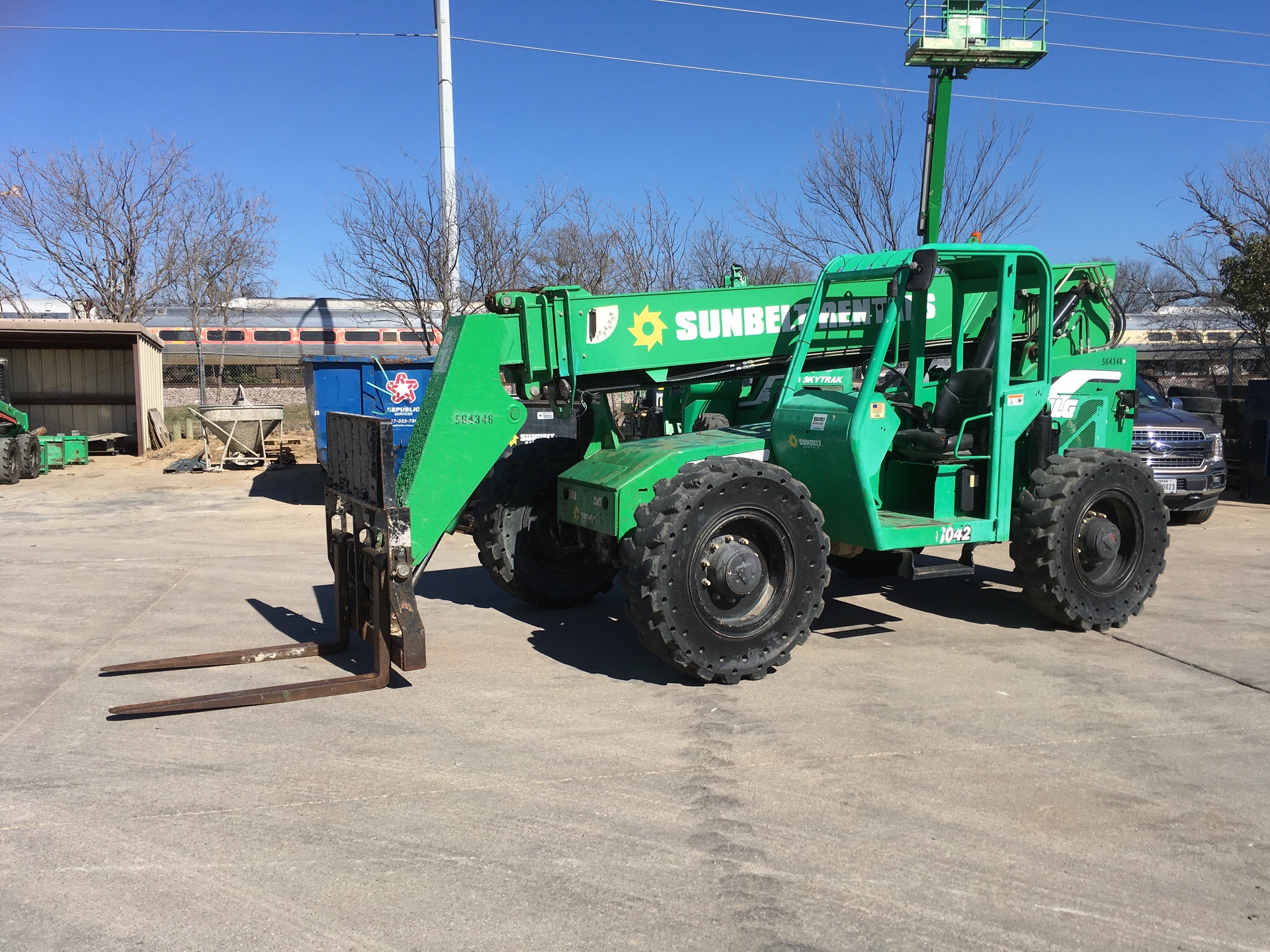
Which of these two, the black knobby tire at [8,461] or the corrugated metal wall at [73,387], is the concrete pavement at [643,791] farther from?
the corrugated metal wall at [73,387]

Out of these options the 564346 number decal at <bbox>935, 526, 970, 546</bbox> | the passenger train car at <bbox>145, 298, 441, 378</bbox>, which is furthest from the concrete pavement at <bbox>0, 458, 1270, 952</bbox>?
the passenger train car at <bbox>145, 298, 441, 378</bbox>

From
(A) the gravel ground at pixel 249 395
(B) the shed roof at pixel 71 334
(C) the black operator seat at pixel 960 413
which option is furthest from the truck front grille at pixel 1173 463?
(A) the gravel ground at pixel 249 395

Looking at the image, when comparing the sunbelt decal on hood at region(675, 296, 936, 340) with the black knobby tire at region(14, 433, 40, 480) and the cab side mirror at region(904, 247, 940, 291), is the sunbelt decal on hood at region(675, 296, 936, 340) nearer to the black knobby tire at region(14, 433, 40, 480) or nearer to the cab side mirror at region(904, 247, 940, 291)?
the cab side mirror at region(904, 247, 940, 291)

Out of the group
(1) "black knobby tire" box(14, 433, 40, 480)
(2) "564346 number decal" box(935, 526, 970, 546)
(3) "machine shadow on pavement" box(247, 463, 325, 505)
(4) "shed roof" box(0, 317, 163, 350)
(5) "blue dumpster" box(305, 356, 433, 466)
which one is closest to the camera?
(2) "564346 number decal" box(935, 526, 970, 546)

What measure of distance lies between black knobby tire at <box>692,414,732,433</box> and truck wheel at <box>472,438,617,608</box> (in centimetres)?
117

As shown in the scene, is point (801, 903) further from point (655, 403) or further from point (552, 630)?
point (655, 403)

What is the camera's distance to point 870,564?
888 cm

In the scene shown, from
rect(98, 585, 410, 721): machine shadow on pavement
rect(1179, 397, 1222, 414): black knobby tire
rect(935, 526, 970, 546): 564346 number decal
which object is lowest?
rect(98, 585, 410, 721): machine shadow on pavement

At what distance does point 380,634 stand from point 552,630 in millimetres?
→ 1802

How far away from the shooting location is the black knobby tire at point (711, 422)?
8.19 metres

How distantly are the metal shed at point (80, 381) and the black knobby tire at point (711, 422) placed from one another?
19.1 m

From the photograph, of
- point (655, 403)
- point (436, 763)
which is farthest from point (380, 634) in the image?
point (655, 403)

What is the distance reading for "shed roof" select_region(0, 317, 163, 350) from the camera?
22.3m

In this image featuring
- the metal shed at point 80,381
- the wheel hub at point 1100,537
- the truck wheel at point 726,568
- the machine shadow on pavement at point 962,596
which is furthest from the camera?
the metal shed at point 80,381
